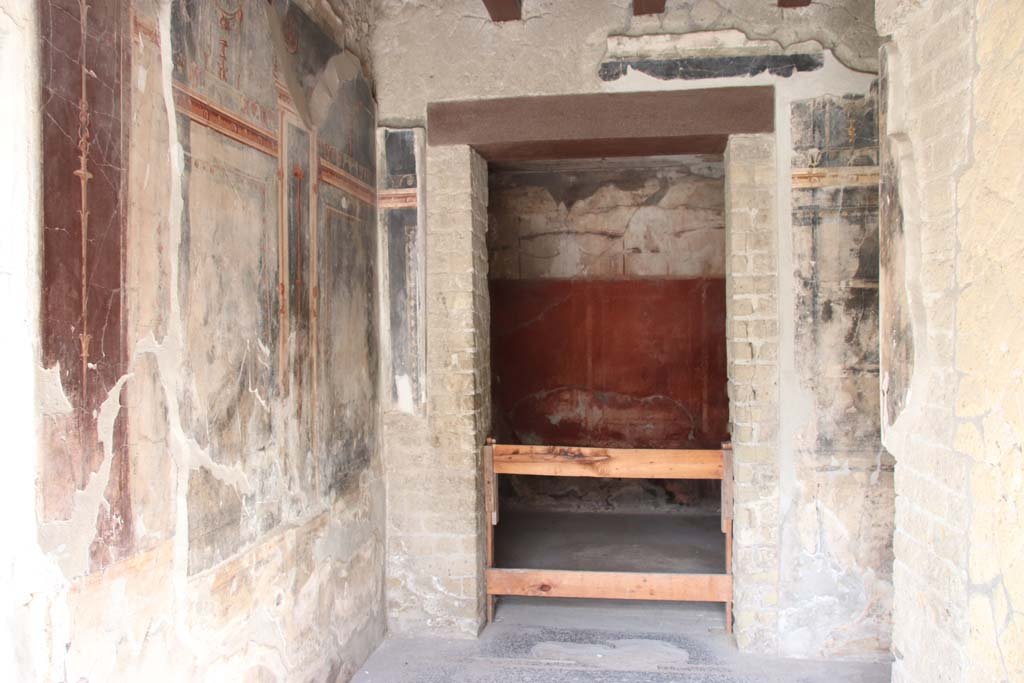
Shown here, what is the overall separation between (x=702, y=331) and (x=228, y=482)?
13.6ft

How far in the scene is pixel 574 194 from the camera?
19.5ft

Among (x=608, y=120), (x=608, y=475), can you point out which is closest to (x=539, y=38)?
(x=608, y=120)

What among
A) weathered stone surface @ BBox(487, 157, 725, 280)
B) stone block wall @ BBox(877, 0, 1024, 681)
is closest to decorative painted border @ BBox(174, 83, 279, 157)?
stone block wall @ BBox(877, 0, 1024, 681)

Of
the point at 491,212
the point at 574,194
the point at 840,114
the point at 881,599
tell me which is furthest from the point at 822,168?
the point at 491,212

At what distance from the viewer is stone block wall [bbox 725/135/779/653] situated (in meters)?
3.72

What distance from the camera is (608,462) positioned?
13.2 ft

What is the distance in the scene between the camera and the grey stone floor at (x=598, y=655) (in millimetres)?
3539

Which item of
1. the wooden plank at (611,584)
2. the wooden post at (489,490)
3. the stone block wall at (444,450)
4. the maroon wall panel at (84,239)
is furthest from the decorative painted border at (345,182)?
the wooden plank at (611,584)

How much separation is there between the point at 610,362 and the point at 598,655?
8.66 ft

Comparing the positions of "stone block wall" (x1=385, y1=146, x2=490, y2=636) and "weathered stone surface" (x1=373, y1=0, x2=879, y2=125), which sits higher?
"weathered stone surface" (x1=373, y1=0, x2=879, y2=125)

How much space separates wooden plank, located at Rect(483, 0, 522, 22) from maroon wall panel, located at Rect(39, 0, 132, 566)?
1.97m

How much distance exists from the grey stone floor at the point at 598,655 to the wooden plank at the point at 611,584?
0.19m

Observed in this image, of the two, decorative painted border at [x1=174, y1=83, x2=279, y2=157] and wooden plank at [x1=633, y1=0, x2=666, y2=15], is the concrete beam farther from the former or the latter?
decorative painted border at [x1=174, y1=83, x2=279, y2=157]

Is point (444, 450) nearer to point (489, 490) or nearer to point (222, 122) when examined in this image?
point (489, 490)
